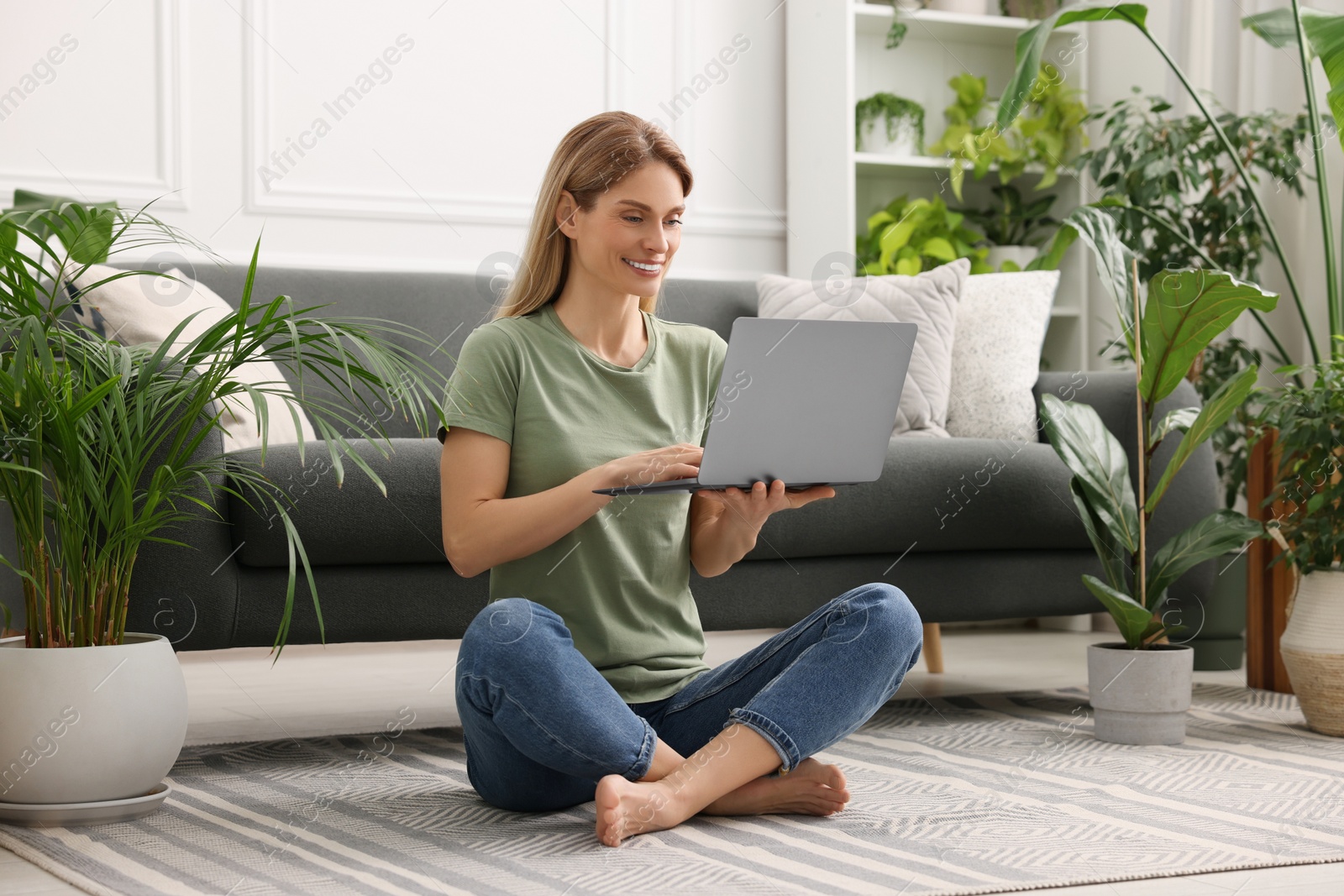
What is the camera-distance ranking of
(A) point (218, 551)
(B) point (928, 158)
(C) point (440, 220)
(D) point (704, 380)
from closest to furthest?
(D) point (704, 380) < (A) point (218, 551) < (C) point (440, 220) < (B) point (928, 158)

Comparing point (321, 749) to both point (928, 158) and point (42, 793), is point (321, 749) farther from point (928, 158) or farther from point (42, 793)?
point (928, 158)

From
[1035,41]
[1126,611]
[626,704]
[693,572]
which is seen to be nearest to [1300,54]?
[1035,41]

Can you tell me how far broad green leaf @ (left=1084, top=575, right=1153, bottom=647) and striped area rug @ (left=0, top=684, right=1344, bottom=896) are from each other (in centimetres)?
17

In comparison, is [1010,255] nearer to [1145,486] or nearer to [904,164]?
[904,164]

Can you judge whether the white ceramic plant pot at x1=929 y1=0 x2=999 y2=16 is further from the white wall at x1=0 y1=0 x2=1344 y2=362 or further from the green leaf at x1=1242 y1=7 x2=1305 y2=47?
the green leaf at x1=1242 y1=7 x2=1305 y2=47

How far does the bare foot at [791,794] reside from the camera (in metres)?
1.50

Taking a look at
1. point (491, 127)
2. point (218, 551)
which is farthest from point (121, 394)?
point (491, 127)

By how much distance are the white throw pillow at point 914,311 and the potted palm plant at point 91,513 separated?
133 cm

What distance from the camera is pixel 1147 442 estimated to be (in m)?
2.14

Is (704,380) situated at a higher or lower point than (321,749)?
higher

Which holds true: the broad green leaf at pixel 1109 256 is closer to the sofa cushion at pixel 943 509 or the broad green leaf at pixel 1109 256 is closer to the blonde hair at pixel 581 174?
the sofa cushion at pixel 943 509

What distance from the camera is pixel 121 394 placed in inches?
55.7

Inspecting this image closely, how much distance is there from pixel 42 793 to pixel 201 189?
1850 millimetres

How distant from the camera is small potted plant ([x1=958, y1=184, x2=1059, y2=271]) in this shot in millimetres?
3713
